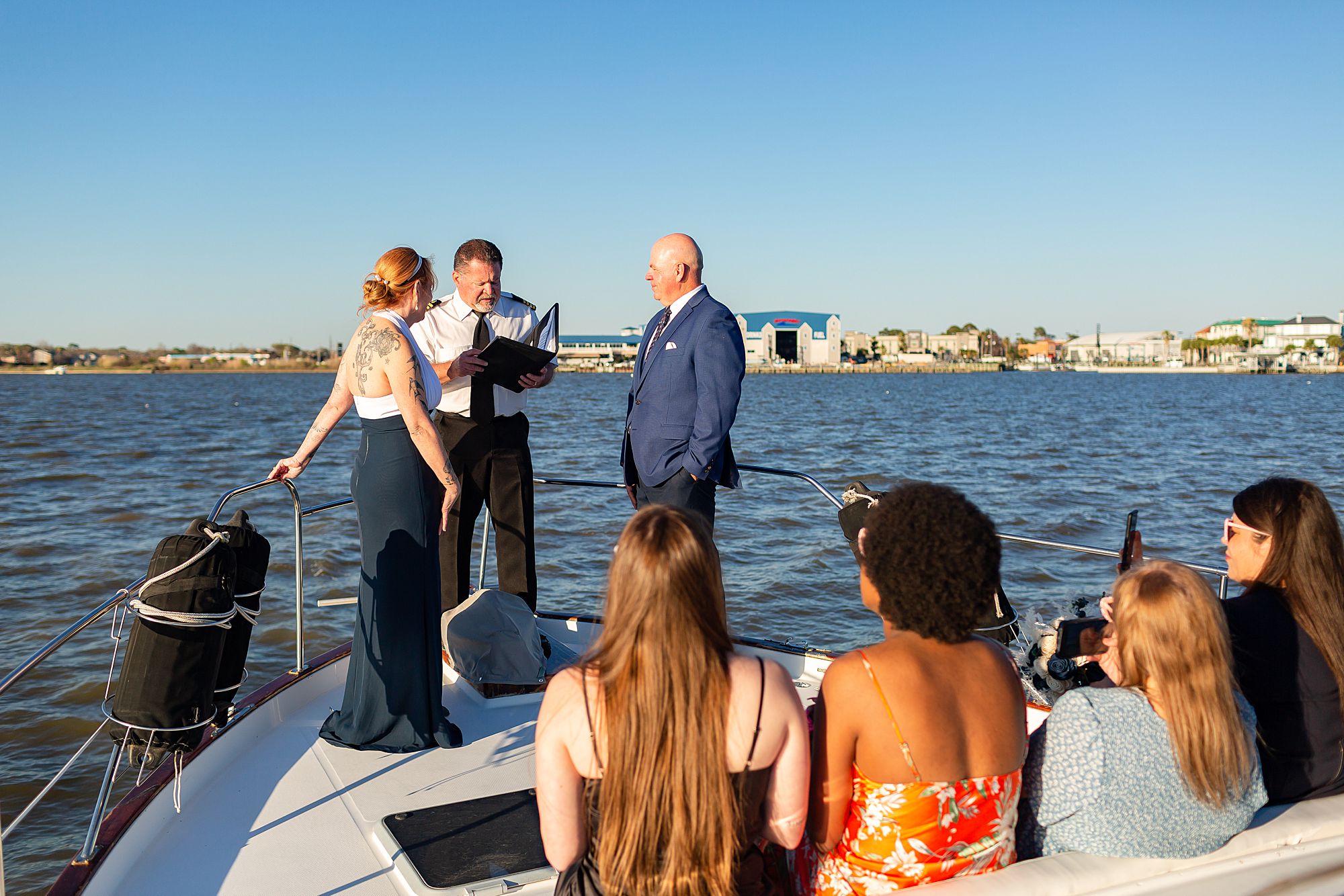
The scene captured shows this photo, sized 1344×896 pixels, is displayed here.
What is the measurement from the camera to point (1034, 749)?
6.40 feet

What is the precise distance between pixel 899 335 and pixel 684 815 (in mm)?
163144

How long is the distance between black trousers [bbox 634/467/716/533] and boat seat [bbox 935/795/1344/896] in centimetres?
225

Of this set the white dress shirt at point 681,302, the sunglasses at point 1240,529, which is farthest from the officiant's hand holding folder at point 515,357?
the sunglasses at point 1240,529

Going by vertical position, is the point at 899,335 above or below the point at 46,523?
above

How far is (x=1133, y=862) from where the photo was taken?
1845mm

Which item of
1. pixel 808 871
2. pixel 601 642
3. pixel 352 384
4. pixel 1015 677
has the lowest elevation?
pixel 808 871

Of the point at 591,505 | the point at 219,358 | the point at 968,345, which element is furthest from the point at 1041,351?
the point at 591,505

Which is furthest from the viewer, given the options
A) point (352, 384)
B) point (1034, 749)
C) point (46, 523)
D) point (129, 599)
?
point (46, 523)

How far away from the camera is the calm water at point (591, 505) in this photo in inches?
286

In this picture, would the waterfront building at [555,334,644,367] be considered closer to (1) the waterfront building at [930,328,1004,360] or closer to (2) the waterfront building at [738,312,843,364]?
(2) the waterfront building at [738,312,843,364]

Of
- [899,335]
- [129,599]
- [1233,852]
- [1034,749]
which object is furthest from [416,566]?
[899,335]

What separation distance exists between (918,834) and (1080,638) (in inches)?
45.5

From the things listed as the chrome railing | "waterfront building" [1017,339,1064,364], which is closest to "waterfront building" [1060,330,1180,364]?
"waterfront building" [1017,339,1064,364]

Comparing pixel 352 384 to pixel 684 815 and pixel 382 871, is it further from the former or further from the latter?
pixel 684 815
